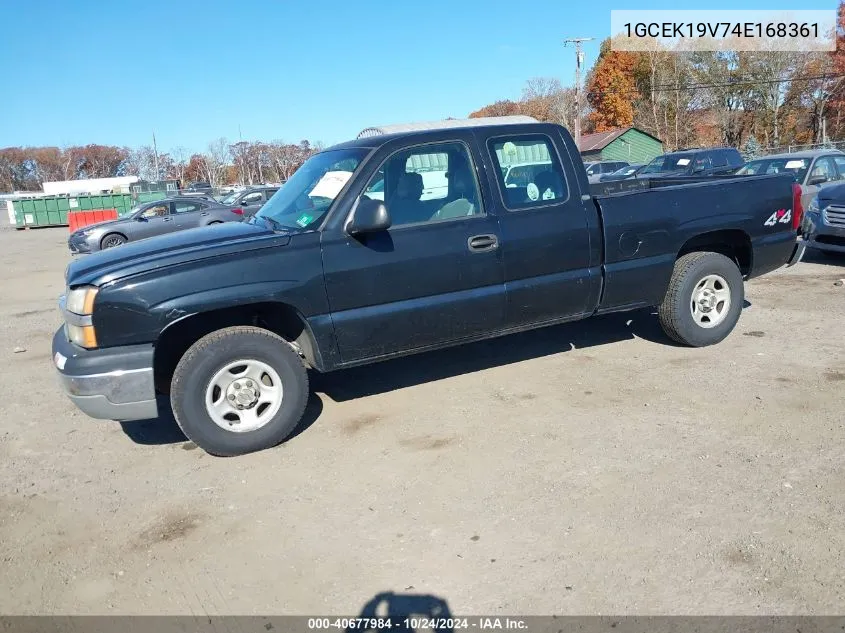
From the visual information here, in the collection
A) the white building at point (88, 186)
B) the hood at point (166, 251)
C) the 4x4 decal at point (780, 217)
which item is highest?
the white building at point (88, 186)

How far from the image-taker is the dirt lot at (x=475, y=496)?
112 inches

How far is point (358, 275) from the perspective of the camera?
4.26 m

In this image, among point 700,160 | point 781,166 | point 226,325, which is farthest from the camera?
point 700,160

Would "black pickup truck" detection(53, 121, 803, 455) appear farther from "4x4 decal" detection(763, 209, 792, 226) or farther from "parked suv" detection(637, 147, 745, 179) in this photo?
"parked suv" detection(637, 147, 745, 179)

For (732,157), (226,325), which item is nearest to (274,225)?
(226,325)

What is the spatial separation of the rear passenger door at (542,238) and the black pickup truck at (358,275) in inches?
0.4

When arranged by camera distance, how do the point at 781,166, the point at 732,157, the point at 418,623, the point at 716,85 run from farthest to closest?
1. the point at 716,85
2. the point at 732,157
3. the point at 781,166
4. the point at 418,623

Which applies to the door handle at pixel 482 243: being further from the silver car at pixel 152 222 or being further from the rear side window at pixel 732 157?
the rear side window at pixel 732 157

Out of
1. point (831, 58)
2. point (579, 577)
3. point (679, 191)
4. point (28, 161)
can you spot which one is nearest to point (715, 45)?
point (831, 58)

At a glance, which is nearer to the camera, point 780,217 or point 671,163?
point 780,217

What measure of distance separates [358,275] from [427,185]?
0.85 meters

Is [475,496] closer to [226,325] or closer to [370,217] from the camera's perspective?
[370,217]

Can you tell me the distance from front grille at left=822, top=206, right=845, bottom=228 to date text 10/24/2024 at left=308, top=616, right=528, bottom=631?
884 cm

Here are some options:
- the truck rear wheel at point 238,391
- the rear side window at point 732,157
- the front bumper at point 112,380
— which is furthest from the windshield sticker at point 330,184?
the rear side window at point 732,157
